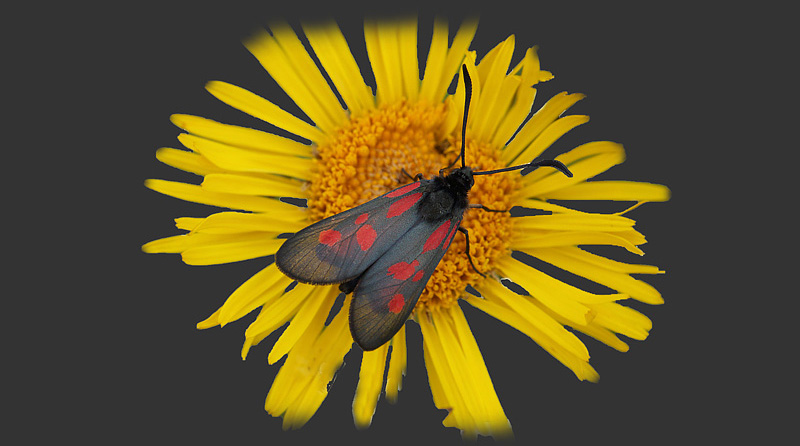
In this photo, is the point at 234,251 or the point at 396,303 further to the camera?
the point at 234,251

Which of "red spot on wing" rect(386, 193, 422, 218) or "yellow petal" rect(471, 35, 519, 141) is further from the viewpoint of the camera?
"yellow petal" rect(471, 35, 519, 141)

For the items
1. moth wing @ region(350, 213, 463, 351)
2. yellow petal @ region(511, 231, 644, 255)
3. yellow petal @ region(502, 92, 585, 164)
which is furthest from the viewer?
yellow petal @ region(502, 92, 585, 164)

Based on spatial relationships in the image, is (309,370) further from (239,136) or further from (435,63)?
(435,63)

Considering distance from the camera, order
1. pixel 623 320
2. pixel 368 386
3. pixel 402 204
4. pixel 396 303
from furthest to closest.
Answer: pixel 368 386
pixel 623 320
pixel 402 204
pixel 396 303

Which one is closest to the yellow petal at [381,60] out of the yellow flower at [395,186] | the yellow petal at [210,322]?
the yellow flower at [395,186]

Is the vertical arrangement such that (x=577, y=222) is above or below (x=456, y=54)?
below

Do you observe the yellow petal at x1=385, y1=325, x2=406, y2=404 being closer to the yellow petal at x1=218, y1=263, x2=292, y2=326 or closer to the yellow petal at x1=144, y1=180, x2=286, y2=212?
the yellow petal at x1=218, y1=263, x2=292, y2=326

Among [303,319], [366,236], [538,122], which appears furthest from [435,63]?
A: [303,319]

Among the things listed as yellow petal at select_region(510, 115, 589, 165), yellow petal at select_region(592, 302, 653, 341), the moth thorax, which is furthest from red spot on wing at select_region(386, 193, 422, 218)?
yellow petal at select_region(592, 302, 653, 341)
